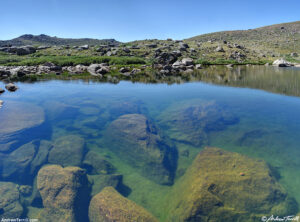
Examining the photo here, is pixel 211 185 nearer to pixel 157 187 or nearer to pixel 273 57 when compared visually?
pixel 157 187

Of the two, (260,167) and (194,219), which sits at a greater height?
(260,167)

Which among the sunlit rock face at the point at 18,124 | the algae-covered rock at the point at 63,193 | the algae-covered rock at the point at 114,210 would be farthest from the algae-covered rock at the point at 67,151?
the algae-covered rock at the point at 114,210

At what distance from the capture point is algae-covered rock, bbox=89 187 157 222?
4703 millimetres

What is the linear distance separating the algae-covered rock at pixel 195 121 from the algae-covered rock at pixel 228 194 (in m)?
2.67

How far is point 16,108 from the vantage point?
13.9m

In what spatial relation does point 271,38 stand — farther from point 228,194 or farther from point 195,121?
point 228,194

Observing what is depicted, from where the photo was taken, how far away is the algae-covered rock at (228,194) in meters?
4.90

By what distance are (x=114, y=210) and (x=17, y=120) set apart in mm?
10141

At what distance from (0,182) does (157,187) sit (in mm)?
5710

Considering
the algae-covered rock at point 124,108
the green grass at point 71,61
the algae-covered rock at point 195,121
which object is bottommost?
the algae-covered rock at point 195,121

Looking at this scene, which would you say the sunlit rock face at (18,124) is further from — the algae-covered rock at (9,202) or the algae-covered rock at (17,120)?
the algae-covered rock at (9,202)

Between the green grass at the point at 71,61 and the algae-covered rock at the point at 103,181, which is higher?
the green grass at the point at 71,61

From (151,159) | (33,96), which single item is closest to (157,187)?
(151,159)

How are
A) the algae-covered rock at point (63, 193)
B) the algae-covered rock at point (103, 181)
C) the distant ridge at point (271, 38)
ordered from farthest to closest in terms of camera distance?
the distant ridge at point (271, 38)
the algae-covered rock at point (103, 181)
the algae-covered rock at point (63, 193)
